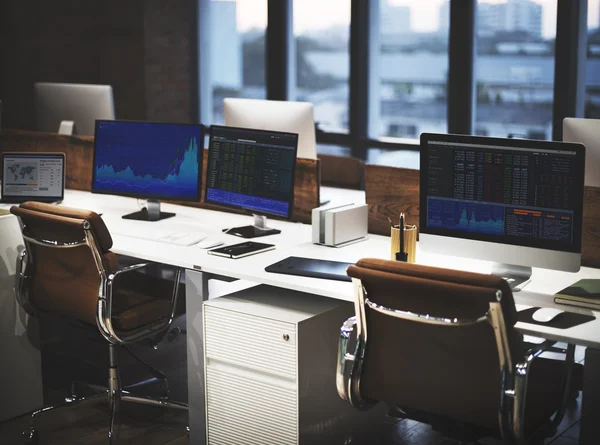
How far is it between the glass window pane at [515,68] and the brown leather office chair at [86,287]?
3.12 m

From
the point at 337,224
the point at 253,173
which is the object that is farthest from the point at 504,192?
the point at 253,173

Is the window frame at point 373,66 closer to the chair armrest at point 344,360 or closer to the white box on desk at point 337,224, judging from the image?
the white box on desk at point 337,224

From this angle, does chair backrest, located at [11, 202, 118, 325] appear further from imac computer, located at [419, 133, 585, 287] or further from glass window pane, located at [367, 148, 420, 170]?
glass window pane, located at [367, 148, 420, 170]

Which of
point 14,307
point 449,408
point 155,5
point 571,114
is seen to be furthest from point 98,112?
point 449,408

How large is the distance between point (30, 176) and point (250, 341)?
6.20 ft

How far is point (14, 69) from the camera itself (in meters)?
7.30

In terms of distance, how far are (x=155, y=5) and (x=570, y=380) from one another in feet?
18.4

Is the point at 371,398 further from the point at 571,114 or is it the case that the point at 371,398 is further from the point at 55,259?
the point at 571,114

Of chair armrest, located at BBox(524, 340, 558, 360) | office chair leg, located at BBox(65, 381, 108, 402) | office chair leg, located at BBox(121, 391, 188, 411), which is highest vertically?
chair armrest, located at BBox(524, 340, 558, 360)

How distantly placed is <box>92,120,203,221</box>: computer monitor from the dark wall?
3118 mm

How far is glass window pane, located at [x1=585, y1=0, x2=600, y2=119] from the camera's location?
544 centimetres

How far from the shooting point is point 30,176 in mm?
4320

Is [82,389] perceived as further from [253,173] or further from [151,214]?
[253,173]

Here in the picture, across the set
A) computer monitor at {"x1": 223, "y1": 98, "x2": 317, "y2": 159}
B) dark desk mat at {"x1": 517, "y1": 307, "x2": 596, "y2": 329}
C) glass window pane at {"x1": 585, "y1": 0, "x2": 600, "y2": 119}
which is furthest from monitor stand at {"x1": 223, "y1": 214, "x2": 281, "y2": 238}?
glass window pane at {"x1": 585, "y1": 0, "x2": 600, "y2": 119}
